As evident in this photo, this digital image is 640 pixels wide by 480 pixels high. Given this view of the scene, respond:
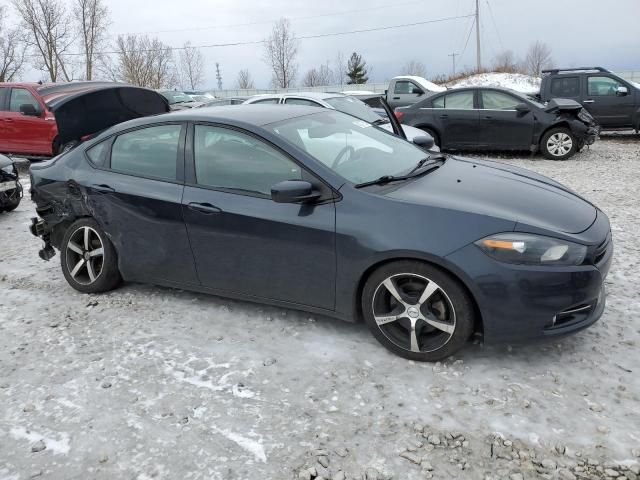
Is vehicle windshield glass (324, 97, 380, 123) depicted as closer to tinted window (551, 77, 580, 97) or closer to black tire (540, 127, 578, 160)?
black tire (540, 127, 578, 160)

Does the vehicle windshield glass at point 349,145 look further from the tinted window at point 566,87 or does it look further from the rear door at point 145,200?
the tinted window at point 566,87

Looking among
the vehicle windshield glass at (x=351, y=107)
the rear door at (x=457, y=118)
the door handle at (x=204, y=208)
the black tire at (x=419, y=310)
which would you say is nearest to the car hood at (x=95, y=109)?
the door handle at (x=204, y=208)

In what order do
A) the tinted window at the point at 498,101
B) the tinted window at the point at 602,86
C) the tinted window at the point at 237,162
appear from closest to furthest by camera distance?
1. the tinted window at the point at 237,162
2. the tinted window at the point at 498,101
3. the tinted window at the point at 602,86

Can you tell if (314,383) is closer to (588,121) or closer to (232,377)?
(232,377)

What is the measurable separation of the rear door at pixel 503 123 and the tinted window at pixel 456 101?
24 centimetres

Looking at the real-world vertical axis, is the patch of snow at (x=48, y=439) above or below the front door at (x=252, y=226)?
below

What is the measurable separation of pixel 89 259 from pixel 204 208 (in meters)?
1.37

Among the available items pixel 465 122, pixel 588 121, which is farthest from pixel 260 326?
pixel 588 121

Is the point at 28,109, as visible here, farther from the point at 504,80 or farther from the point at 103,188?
the point at 504,80

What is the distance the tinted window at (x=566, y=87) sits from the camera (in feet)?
42.3

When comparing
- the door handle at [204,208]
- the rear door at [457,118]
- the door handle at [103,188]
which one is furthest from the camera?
the rear door at [457,118]

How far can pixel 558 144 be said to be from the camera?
1048cm

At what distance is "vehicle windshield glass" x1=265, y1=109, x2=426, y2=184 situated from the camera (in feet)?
11.8

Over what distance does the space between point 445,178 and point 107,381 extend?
Answer: 2.52 metres
